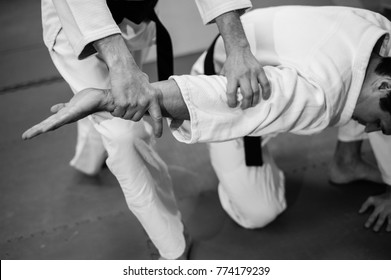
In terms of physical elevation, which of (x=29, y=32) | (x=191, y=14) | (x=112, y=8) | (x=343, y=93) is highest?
(x=112, y=8)

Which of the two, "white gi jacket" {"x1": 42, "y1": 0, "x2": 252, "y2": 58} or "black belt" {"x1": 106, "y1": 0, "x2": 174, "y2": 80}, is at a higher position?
"white gi jacket" {"x1": 42, "y1": 0, "x2": 252, "y2": 58}

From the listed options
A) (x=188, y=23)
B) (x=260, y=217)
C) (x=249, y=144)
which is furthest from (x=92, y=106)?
(x=188, y=23)

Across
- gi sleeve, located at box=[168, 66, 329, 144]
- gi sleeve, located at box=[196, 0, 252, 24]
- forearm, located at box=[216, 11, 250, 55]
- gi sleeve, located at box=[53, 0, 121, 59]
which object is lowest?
gi sleeve, located at box=[168, 66, 329, 144]

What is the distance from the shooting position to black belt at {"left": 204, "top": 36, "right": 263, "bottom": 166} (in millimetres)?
1654

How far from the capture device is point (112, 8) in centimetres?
132

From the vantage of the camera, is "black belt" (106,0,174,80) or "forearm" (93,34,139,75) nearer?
"forearm" (93,34,139,75)

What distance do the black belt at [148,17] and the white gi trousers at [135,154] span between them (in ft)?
0.14

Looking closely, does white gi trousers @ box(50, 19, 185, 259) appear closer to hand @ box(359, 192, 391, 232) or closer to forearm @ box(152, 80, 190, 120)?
forearm @ box(152, 80, 190, 120)

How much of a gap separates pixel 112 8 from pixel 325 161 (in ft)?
4.46

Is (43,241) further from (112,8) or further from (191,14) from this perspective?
(191,14)

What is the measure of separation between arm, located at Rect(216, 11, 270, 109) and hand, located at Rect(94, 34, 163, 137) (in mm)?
218

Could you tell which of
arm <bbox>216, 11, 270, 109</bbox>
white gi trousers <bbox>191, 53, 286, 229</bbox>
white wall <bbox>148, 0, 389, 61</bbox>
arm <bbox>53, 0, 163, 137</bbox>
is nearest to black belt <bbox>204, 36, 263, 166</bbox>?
white gi trousers <bbox>191, 53, 286, 229</bbox>

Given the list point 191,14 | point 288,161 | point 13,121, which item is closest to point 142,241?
point 288,161

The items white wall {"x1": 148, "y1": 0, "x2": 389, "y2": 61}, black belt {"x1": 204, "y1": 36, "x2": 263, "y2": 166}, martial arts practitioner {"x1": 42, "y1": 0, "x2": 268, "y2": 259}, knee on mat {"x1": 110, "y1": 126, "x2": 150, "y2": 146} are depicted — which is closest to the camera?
martial arts practitioner {"x1": 42, "y1": 0, "x2": 268, "y2": 259}
